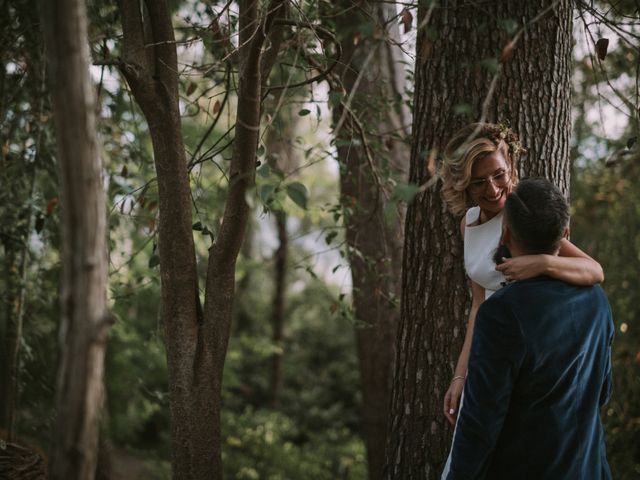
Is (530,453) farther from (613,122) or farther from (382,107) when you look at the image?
(613,122)

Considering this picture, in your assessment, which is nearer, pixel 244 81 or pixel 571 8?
pixel 244 81

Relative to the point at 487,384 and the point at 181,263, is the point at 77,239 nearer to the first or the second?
the point at 181,263

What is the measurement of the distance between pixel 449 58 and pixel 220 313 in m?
1.71

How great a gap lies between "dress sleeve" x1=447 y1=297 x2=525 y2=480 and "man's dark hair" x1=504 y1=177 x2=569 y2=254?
25cm

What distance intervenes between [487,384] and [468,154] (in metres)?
1.06

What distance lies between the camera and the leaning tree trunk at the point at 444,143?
114 inches

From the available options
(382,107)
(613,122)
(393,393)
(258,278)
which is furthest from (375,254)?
(258,278)

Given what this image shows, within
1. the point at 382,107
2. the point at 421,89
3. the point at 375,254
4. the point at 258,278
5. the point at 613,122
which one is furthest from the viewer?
the point at 258,278

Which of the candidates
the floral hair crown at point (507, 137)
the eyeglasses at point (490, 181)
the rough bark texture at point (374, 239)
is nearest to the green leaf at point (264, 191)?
the eyeglasses at point (490, 181)

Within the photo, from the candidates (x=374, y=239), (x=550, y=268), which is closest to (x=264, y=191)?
(x=550, y=268)

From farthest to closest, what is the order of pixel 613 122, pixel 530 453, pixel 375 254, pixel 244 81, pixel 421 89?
pixel 613 122 → pixel 375 254 → pixel 421 89 → pixel 244 81 → pixel 530 453

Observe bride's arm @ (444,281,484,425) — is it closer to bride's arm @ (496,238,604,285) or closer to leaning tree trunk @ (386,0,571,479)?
leaning tree trunk @ (386,0,571,479)

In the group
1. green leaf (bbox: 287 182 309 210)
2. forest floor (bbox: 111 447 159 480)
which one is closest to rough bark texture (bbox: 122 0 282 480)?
green leaf (bbox: 287 182 309 210)

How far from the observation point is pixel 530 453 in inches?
86.0
